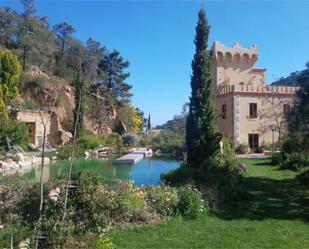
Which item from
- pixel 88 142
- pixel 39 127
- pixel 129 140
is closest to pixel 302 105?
pixel 88 142

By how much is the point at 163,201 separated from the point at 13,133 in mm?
18082

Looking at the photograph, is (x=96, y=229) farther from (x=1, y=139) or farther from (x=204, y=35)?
(x=1, y=139)

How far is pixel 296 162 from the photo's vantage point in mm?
16391

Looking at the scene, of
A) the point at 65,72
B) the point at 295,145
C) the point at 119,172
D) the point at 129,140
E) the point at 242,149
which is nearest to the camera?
the point at 119,172

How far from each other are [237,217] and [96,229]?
3366mm

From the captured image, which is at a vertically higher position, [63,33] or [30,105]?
[63,33]

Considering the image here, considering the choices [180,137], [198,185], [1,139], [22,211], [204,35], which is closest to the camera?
[22,211]

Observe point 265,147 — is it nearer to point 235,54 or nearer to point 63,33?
point 235,54

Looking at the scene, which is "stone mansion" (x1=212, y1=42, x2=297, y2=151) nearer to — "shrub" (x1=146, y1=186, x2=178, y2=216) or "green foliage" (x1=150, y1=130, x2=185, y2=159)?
"green foliage" (x1=150, y1=130, x2=185, y2=159)

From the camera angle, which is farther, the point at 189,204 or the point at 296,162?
the point at 296,162

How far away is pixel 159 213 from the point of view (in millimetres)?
8047

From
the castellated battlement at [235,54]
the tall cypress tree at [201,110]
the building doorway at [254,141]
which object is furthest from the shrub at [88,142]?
the tall cypress tree at [201,110]

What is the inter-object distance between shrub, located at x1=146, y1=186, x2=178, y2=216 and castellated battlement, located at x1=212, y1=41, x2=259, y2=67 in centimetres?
2655

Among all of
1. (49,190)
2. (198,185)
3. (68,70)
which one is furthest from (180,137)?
(49,190)
